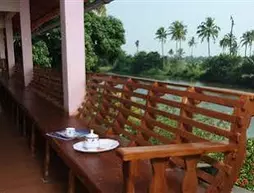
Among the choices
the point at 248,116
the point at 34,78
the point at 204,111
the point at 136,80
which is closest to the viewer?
the point at 248,116

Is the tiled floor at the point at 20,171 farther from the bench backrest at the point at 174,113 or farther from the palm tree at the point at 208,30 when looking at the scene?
the palm tree at the point at 208,30

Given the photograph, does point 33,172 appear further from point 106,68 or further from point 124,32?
point 124,32

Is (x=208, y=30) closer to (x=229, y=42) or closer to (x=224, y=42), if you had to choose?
(x=224, y=42)

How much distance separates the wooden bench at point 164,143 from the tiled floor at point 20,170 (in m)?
0.20

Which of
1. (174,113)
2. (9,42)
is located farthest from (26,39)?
(174,113)

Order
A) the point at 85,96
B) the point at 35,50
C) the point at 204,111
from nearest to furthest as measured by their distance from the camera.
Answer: the point at 204,111 < the point at 85,96 < the point at 35,50

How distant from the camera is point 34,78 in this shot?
700 cm

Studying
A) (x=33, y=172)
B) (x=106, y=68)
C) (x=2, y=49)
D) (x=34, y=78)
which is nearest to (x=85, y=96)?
(x=33, y=172)

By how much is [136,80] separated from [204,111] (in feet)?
3.56

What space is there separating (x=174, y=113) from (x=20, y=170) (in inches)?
71.5

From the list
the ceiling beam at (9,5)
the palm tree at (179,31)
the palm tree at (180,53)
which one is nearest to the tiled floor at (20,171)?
the ceiling beam at (9,5)

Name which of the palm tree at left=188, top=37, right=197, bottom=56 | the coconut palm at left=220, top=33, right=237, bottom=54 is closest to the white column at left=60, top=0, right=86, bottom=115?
the coconut palm at left=220, top=33, right=237, bottom=54

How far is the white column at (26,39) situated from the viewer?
6996 millimetres

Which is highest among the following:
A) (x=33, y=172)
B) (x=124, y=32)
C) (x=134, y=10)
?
(x=134, y=10)
